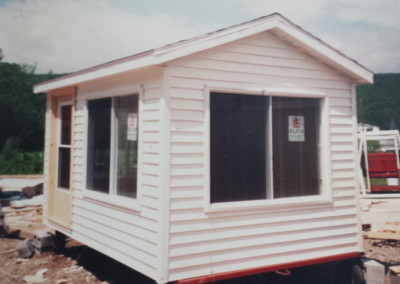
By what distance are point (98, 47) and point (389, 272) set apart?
18.3 m

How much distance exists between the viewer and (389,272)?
6035 mm

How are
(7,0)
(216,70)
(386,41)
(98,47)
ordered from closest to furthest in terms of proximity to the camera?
(216,70) < (7,0) < (386,41) < (98,47)

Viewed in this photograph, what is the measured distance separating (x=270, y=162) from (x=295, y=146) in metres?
0.52

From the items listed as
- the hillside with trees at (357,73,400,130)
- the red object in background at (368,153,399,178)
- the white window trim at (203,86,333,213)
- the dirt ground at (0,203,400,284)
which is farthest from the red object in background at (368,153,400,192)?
the hillside with trees at (357,73,400,130)

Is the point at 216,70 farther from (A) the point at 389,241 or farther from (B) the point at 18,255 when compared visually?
(A) the point at 389,241

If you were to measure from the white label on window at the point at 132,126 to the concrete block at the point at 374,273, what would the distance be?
4.01m

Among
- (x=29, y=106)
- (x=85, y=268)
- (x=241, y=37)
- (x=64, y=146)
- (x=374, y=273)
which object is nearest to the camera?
(x=241, y=37)

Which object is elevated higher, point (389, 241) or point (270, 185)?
point (270, 185)

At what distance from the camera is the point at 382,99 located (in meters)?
42.4

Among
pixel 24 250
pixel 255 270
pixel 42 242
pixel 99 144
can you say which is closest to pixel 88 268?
pixel 42 242

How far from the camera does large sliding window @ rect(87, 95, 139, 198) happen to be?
17.2ft

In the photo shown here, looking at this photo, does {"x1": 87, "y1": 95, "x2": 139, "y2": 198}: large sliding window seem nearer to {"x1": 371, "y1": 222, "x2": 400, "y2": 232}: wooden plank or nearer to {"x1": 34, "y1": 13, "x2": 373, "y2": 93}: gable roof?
{"x1": 34, "y1": 13, "x2": 373, "y2": 93}: gable roof

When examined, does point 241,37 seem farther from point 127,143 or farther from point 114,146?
point 114,146

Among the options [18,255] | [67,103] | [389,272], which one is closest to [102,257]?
[18,255]
